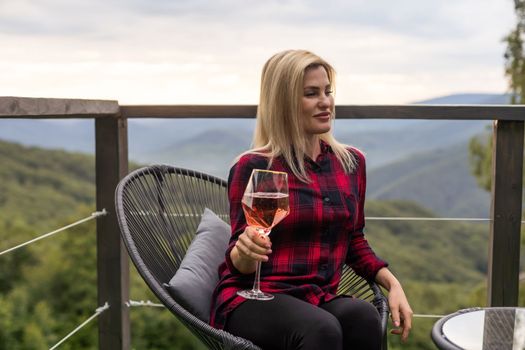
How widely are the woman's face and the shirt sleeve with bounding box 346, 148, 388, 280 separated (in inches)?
8.0

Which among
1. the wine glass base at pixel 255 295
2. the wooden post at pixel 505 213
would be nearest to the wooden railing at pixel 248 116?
the wooden post at pixel 505 213

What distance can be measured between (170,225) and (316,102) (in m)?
0.64

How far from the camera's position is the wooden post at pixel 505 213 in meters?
2.40

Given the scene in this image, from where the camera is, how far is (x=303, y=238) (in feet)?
6.00

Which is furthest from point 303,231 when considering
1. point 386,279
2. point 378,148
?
point 378,148

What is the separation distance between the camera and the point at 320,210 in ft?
6.06

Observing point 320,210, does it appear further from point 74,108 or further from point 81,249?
point 81,249

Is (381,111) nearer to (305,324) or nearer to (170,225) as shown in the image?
(170,225)

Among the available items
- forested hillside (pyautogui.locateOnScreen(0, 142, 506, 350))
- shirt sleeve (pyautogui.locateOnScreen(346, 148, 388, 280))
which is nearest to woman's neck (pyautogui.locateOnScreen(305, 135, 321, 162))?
shirt sleeve (pyautogui.locateOnScreen(346, 148, 388, 280))

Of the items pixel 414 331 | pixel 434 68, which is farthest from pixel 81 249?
pixel 434 68

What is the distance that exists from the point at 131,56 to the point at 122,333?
1481 centimetres

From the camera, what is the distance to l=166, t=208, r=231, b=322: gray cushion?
5.77ft

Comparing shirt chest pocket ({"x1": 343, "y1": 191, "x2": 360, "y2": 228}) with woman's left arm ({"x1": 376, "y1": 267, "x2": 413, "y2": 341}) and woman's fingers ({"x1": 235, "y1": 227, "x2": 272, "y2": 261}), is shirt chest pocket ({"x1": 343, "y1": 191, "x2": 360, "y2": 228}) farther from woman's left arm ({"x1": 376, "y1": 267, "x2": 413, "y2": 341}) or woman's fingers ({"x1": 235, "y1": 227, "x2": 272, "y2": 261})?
woman's fingers ({"x1": 235, "y1": 227, "x2": 272, "y2": 261})

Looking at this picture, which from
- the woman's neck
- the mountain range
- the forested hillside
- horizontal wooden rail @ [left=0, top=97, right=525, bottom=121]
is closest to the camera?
the woman's neck
